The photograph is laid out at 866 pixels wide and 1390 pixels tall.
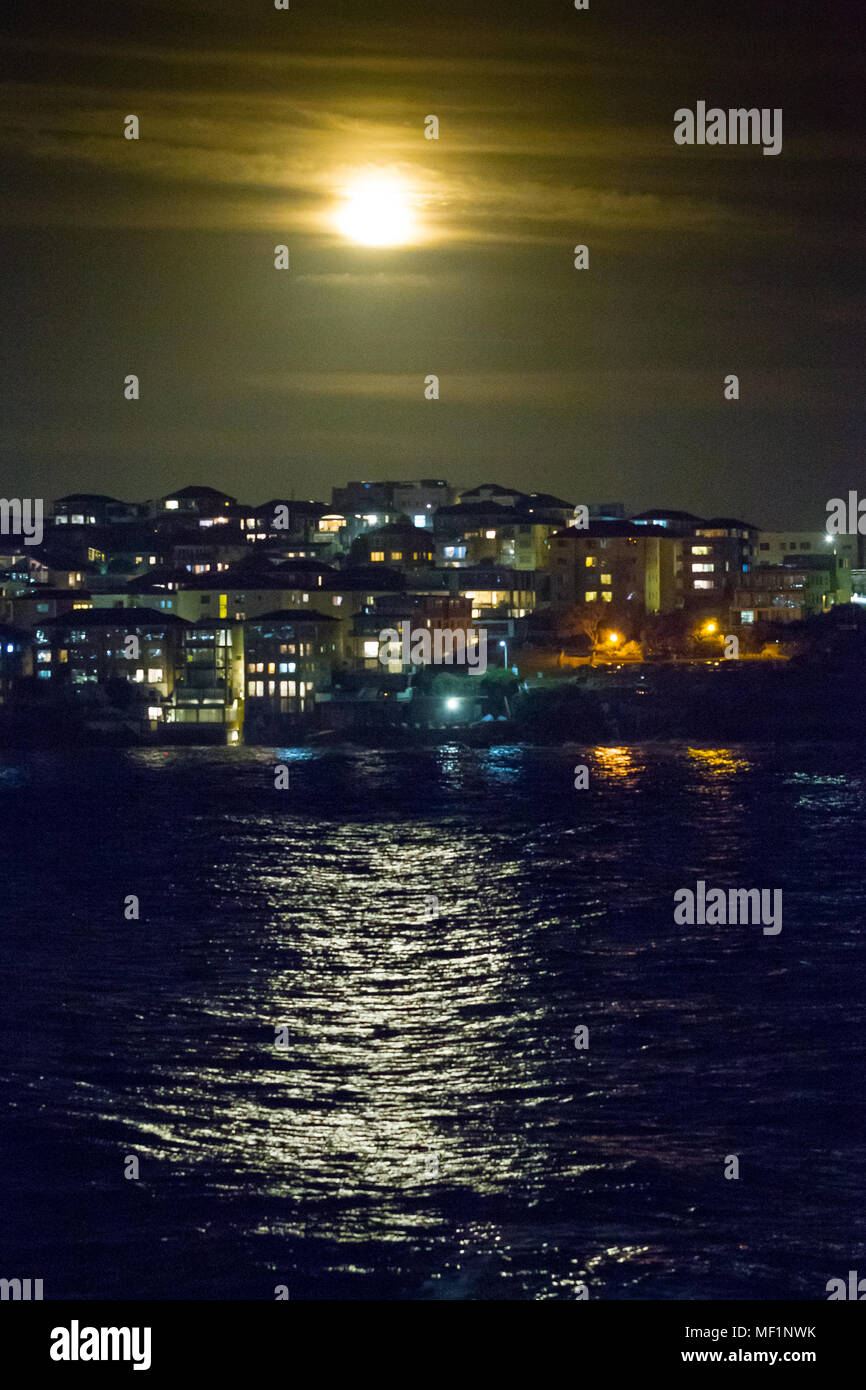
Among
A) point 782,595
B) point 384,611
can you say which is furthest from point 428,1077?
point 782,595

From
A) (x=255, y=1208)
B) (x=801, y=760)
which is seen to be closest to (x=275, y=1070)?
(x=255, y=1208)

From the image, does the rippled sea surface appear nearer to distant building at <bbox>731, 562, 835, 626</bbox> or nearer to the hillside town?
the hillside town

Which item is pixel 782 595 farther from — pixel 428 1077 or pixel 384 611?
pixel 428 1077

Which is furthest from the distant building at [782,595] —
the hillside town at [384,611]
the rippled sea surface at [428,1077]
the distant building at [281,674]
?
the rippled sea surface at [428,1077]

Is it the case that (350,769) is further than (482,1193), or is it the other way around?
(350,769)

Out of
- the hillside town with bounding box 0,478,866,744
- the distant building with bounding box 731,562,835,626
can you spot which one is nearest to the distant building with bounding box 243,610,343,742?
the hillside town with bounding box 0,478,866,744

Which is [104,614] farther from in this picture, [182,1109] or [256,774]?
[182,1109]
